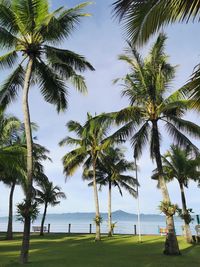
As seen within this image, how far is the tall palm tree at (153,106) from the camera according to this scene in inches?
677

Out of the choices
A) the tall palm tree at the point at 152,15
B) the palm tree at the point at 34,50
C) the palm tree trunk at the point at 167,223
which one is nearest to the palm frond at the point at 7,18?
the palm tree at the point at 34,50

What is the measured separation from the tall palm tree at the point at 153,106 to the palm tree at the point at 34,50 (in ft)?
9.04

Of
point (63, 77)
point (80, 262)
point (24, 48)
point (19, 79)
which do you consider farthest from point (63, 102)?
point (80, 262)

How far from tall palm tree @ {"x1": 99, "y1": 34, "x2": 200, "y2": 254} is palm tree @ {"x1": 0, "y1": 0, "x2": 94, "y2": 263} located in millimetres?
2755

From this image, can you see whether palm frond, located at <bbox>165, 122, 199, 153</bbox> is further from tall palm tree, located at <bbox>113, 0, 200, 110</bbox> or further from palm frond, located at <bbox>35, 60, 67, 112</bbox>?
tall palm tree, located at <bbox>113, 0, 200, 110</bbox>

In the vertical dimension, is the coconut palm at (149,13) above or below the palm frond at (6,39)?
below

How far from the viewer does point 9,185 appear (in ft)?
108

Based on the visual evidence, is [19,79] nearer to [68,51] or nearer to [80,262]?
[68,51]

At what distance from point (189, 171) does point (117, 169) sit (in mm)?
12028

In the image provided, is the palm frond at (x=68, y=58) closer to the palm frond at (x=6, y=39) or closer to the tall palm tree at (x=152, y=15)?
the palm frond at (x=6, y=39)

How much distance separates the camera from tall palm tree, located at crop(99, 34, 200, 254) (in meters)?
17.2

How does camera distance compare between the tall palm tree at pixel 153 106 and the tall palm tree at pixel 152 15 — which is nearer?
the tall palm tree at pixel 152 15

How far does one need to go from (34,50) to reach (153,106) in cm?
658

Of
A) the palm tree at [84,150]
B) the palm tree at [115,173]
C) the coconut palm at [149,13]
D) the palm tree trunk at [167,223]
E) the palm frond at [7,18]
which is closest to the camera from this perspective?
the coconut palm at [149,13]
